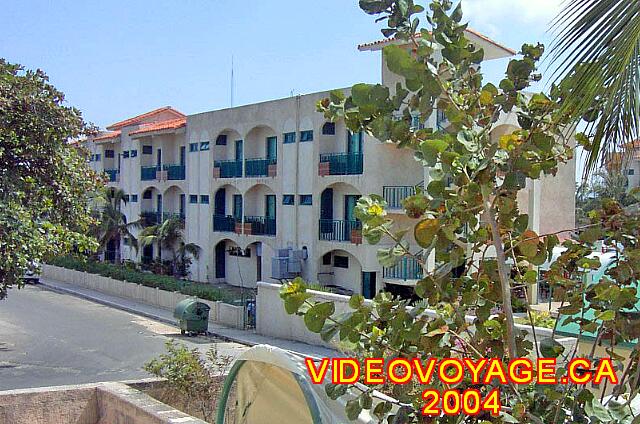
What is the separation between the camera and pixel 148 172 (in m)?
43.9

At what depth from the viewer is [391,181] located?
92.0 feet

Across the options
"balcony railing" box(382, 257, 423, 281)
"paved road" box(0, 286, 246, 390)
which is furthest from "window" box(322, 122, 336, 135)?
"paved road" box(0, 286, 246, 390)

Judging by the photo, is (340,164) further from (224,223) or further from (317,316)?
(317,316)

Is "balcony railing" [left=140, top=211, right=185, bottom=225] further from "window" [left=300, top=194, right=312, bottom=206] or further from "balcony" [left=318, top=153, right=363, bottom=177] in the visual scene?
"balcony" [left=318, top=153, right=363, bottom=177]

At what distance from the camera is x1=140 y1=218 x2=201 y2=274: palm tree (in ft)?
125

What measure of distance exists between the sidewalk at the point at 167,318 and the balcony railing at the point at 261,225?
5.49m

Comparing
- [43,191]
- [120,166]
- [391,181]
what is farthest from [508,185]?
[120,166]

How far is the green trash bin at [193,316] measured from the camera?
83.7 feet

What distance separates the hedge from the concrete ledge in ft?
53.3

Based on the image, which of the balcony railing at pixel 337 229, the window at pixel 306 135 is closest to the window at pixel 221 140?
the window at pixel 306 135

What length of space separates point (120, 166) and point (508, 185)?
1830 inches

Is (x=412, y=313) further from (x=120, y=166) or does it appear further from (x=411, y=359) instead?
(x=120, y=166)

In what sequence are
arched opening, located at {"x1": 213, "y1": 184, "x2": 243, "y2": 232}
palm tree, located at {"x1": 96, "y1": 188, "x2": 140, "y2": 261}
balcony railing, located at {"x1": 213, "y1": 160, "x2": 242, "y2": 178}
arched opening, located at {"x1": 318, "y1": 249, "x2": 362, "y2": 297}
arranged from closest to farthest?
arched opening, located at {"x1": 318, "y1": 249, "x2": 362, "y2": 297}, balcony railing, located at {"x1": 213, "y1": 160, "x2": 242, "y2": 178}, arched opening, located at {"x1": 213, "y1": 184, "x2": 243, "y2": 232}, palm tree, located at {"x1": 96, "y1": 188, "x2": 140, "y2": 261}

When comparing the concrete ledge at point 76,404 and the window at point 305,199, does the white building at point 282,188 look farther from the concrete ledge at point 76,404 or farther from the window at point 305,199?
the concrete ledge at point 76,404
